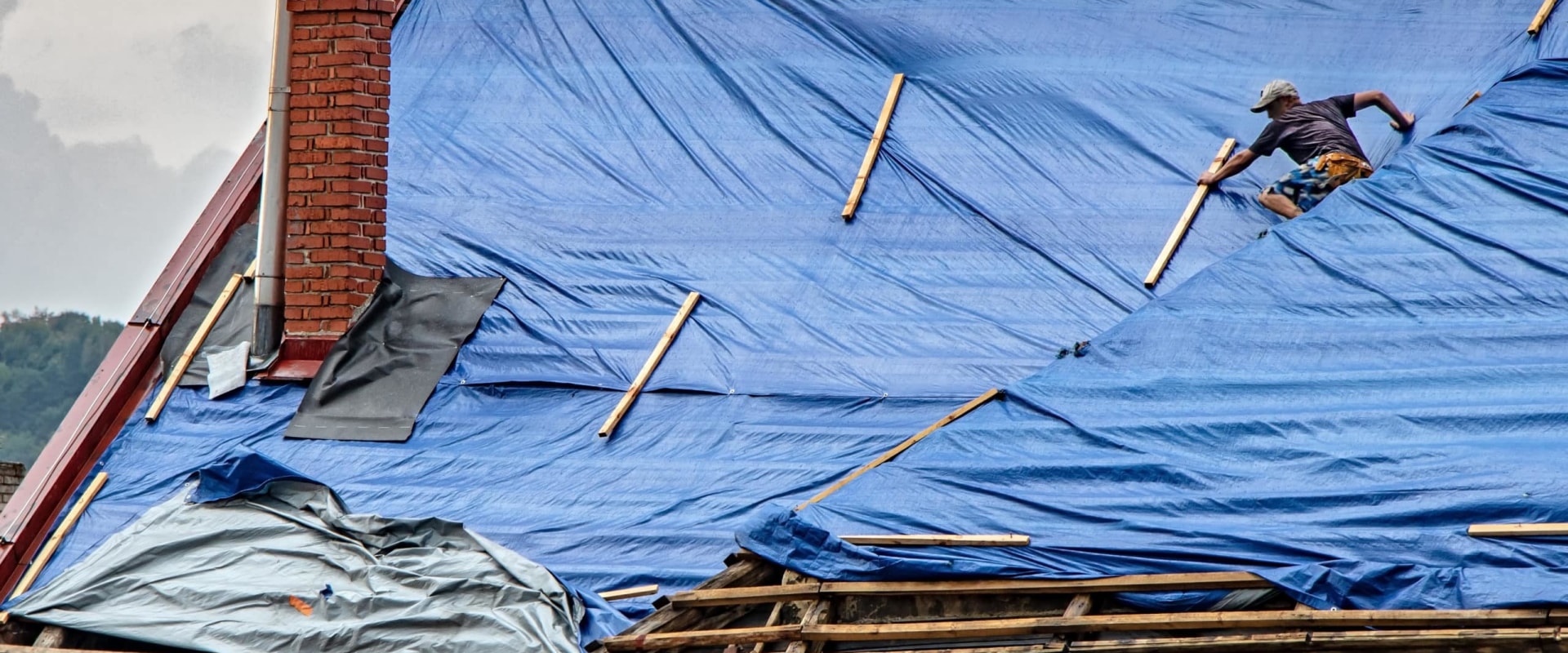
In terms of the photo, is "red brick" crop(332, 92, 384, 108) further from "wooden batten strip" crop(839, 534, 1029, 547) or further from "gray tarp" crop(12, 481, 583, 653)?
"wooden batten strip" crop(839, 534, 1029, 547)

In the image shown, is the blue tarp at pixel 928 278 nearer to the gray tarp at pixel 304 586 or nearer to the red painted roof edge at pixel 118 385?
the red painted roof edge at pixel 118 385

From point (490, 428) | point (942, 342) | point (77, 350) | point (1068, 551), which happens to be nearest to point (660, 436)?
point (490, 428)

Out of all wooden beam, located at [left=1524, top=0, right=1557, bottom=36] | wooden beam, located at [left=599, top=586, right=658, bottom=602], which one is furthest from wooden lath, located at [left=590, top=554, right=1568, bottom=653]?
wooden beam, located at [left=1524, top=0, right=1557, bottom=36]

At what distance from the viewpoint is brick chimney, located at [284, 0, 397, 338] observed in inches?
335

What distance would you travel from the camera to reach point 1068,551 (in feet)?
19.2

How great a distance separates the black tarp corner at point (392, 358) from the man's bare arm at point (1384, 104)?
4.40m

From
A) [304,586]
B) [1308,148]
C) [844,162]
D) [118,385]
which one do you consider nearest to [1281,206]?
[1308,148]

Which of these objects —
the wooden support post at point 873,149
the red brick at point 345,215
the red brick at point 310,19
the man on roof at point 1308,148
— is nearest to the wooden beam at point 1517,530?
the man on roof at point 1308,148

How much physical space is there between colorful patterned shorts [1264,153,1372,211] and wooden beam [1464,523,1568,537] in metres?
2.41

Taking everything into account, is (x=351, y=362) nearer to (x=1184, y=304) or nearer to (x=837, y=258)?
(x=837, y=258)

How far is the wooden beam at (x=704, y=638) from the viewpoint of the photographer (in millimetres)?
5773

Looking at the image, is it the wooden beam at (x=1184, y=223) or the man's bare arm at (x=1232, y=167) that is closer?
the wooden beam at (x=1184, y=223)

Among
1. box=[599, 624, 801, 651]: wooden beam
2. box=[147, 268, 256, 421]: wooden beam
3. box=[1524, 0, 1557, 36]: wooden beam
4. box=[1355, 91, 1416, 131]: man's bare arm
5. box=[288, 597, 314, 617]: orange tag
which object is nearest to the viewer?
box=[599, 624, 801, 651]: wooden beam

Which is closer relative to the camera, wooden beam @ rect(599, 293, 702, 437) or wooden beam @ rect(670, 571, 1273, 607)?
wooden beam @ rect(670, 571, 1273, 607)
